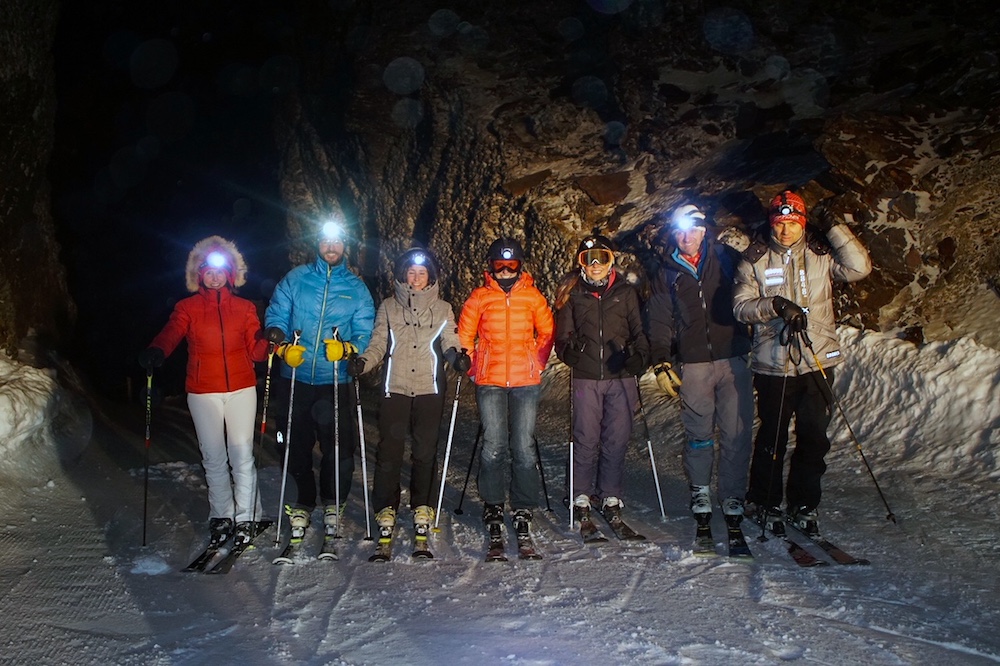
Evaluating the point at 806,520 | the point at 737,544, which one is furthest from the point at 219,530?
the point at 806,520

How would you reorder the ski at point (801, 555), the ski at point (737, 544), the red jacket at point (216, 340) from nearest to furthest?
1. the ski at point (801, 555)
2. the ski at point (737, 544)
3. the red jacket at point (216, 340)

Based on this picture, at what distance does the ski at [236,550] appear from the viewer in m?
4.96

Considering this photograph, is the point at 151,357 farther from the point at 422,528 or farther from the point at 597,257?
the point at 597,257

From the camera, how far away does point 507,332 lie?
223 inches

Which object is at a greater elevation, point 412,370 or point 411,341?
point 411,341

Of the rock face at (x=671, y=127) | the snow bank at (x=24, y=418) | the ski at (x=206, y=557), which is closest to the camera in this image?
the ski at (x=206, y=557)

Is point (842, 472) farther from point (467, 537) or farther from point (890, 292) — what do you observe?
point (467, 537)

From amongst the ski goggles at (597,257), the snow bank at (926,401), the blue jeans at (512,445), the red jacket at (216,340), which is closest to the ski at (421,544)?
the blue jeans at (512,445)

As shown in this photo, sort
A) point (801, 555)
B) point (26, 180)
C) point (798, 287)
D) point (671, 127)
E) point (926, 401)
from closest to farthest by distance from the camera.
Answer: point (801, 555), point (798, 287), point (926, 401), point (26, 180), point (671, 127)

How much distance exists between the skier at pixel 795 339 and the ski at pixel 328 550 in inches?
122

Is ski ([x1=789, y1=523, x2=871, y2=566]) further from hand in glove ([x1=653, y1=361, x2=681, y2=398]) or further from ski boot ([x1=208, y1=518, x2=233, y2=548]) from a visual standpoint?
ski boot ([x1=208, y1=518, x2=233, y2=548])

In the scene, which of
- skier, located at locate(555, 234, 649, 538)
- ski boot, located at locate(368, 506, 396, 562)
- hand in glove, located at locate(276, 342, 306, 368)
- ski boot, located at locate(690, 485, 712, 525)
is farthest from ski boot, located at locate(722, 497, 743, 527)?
hand in glove, located at locate(276, 342, 306, 368)

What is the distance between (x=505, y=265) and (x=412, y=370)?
1068mm

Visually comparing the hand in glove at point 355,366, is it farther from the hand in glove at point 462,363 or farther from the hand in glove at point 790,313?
the hand in glove at point 790,313
